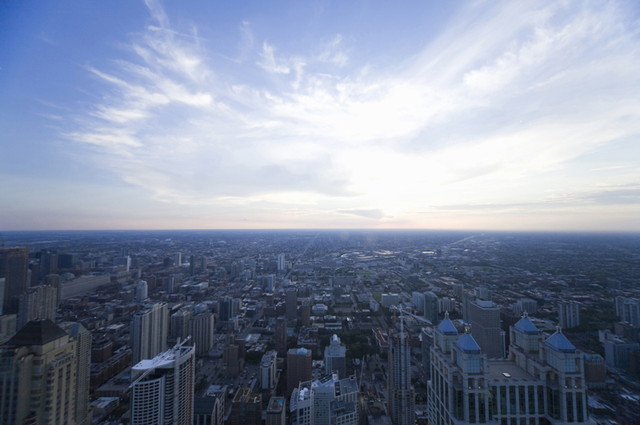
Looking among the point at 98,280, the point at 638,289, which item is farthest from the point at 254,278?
the point at 638,289

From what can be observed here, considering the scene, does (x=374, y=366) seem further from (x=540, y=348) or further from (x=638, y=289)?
(x=638, y=289)

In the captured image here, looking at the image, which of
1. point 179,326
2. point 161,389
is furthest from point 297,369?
point 179,326

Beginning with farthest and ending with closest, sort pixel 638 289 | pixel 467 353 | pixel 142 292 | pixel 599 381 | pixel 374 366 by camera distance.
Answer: pixel 142 292
pixel 638 289
pixel 374 366
pixel 599 381
pixel 467 353

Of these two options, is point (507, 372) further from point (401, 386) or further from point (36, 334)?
point (36, 334)

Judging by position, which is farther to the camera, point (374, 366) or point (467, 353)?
point (374, 366)

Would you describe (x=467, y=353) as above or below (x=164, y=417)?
above

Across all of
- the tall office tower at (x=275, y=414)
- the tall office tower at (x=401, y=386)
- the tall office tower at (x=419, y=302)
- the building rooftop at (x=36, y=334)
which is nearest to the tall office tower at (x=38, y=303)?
the building rooftop at (x=36, y=334)
